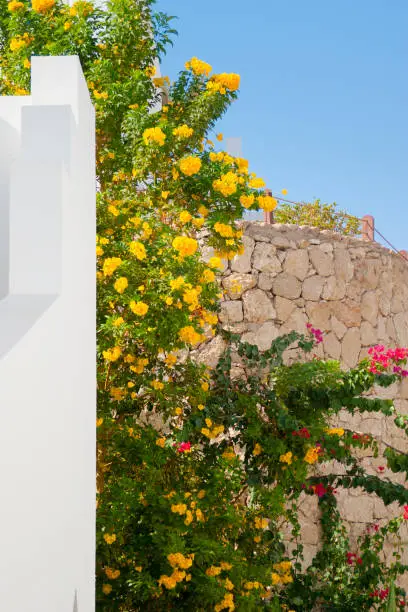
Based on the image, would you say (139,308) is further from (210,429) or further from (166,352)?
(210,429)

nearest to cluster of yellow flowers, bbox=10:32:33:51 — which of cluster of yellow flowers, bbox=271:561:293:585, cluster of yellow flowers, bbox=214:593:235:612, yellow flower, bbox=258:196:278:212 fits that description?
yellow flower, bbox=258:196:278:212

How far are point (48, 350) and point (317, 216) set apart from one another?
863cm

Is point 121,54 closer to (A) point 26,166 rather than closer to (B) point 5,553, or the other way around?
(A) point 26,166

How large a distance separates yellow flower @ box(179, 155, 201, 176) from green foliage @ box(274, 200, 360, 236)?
557cm

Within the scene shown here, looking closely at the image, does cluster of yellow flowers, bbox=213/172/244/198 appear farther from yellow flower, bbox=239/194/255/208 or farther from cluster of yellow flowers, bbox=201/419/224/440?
cluster of yellow flowers, bbox=201/419/224/440

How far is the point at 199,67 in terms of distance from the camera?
4.88 metres

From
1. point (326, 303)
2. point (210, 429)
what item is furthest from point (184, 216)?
point (326, 303)

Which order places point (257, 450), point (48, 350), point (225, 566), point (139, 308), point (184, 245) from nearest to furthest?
point (48, 350)
point (139, 308)
point (184, 245)
point (225, 566)
point (257, 450)

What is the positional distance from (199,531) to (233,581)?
1.11 feet

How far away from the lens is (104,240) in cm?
416

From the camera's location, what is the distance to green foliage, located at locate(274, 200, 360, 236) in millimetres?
9906

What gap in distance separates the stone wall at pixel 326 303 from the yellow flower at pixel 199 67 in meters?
2.34

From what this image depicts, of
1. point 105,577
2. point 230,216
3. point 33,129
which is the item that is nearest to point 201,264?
point 230,216

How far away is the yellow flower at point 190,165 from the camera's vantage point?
440cm
